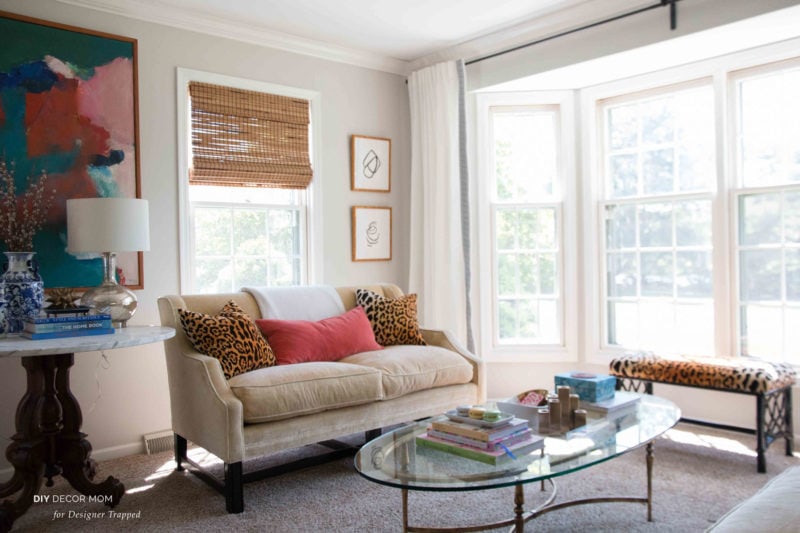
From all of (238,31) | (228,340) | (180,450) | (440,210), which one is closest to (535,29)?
(440,210)

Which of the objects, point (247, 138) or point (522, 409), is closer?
point (522, 409)

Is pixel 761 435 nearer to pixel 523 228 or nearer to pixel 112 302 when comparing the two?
pixel 523 228

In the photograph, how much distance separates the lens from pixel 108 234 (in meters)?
3.11

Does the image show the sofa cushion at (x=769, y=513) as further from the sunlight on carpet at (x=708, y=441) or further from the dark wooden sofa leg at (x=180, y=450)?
the dark wooden sofa leg at (x=180, y=450)

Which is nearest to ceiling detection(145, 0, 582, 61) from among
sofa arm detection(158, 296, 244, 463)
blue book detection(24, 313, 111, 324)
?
sofa arm detection(158, 296, 244, 463)

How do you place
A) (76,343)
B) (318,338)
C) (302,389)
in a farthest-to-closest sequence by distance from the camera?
(318,338) < (302,389) < (76,343)

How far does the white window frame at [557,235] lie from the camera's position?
188 inches

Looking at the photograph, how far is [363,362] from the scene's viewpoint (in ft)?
11.3

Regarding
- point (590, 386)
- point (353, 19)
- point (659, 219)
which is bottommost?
point (590, 386)

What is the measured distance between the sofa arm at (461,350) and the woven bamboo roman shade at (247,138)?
141cm

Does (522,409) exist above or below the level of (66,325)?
below

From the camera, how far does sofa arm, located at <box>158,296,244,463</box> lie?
9.21 feet

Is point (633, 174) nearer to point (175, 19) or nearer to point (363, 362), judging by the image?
point (363, 362)

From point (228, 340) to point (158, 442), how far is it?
1137mm
